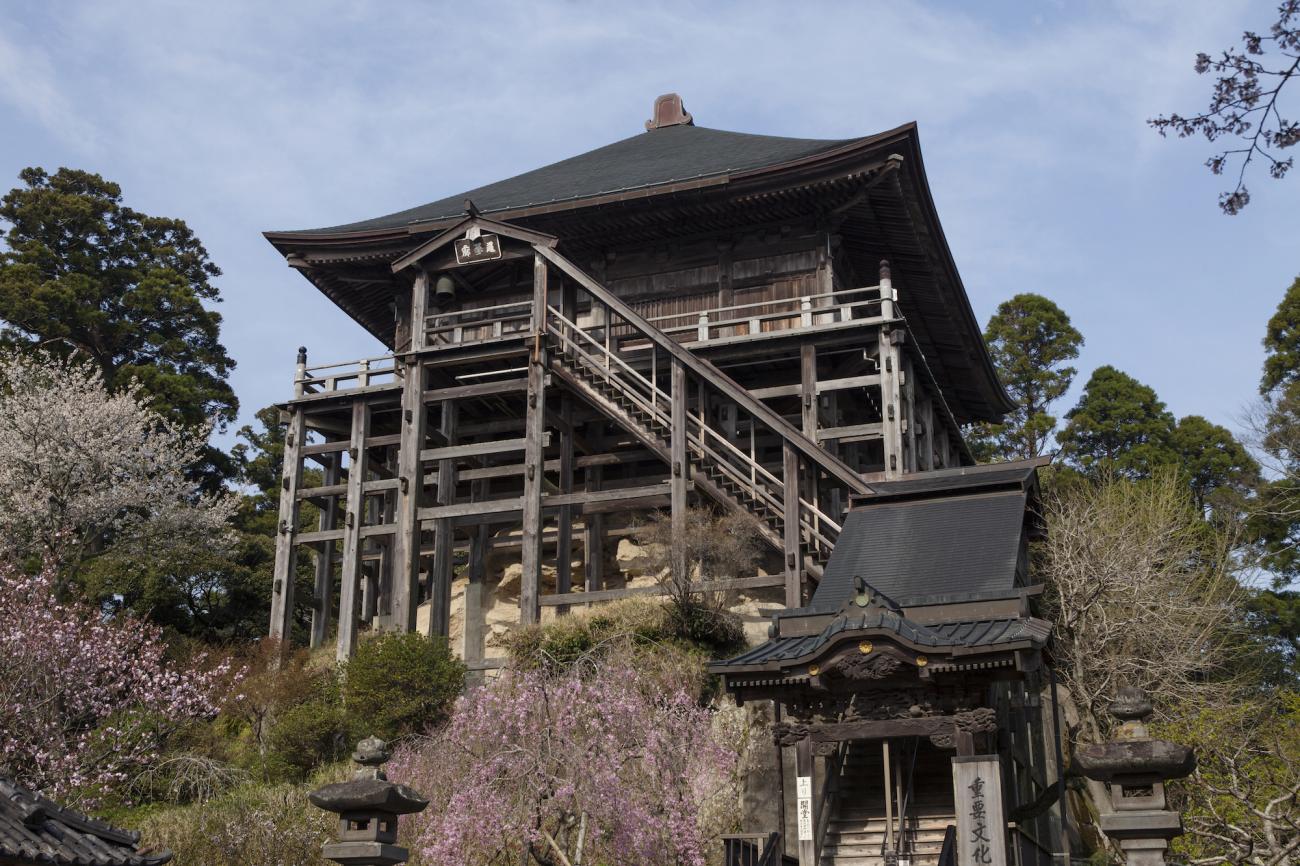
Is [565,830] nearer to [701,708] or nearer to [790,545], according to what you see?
[701,708]

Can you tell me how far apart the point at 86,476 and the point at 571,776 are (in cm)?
1917

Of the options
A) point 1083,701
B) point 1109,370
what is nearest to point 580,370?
point 1083,701

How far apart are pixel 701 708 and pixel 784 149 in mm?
12387

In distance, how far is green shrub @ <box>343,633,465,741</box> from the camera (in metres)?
19.0

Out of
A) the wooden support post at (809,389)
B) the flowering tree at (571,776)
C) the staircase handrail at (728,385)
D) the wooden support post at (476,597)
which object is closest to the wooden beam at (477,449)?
the wooden support post at (476,597)

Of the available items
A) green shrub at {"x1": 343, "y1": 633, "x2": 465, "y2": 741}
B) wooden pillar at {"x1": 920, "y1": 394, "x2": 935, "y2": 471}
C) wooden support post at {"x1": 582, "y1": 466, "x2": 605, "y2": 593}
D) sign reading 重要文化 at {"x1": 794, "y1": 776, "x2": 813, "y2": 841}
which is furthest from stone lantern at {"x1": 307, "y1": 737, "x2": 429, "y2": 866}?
wooden pillar at {"x1": 920, "y1": 394, "x2": 935, "y2": 471}

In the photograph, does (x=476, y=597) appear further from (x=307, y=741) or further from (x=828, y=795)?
(x=828, y=795)

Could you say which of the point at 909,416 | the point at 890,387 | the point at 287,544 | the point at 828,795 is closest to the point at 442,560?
the point at 287,544

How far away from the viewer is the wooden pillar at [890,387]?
69.8 ft

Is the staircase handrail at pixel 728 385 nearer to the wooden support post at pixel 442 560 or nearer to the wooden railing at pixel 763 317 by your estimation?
the wooden railing at pixel 763 317

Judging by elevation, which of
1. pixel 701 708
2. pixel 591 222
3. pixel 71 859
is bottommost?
pixel 71 859

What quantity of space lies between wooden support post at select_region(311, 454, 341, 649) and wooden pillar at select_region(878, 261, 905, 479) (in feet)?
38.4

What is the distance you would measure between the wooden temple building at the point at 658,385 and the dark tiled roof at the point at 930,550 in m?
0.05

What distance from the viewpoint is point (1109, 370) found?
117 ft
